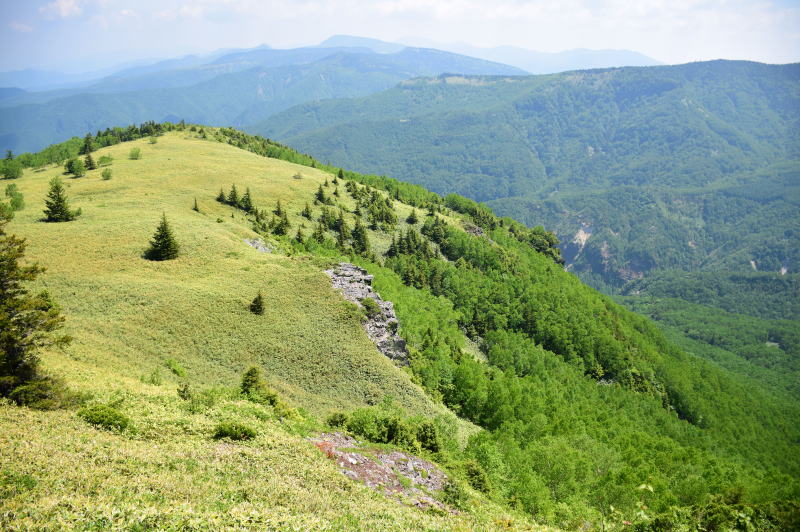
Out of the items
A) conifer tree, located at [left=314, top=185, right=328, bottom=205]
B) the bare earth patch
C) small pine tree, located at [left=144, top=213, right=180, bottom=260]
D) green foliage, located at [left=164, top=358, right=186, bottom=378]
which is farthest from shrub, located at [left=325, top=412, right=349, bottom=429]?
conifer tree, located at [left=314, top=185, right=328, bottom=205]

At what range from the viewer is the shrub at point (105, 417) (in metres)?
24.7

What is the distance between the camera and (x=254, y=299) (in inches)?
2126

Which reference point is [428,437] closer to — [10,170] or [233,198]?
[233,198]

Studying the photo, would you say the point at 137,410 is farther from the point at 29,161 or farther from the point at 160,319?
the point at 29,161

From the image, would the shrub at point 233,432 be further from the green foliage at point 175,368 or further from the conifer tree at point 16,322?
the green foliage at point 175,368

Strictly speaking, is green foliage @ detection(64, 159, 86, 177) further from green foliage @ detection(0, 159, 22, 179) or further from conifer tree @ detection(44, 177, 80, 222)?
conifer tree @ detection(44, 177, 80, 222)

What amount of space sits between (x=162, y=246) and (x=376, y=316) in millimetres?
31791

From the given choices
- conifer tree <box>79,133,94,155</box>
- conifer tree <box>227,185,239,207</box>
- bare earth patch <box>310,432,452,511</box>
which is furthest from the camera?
conifer tree <box>79,133,94,155</box>

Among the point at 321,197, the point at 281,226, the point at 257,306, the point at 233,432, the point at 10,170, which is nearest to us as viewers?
the point at 233,432

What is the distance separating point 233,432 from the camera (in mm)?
27891

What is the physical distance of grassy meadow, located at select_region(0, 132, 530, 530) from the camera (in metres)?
18.1

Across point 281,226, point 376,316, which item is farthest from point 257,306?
point 281,226

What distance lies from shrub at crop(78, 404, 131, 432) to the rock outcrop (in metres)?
35.1

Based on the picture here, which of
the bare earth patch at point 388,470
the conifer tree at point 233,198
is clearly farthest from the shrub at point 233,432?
the conifer tree at point 233,198
